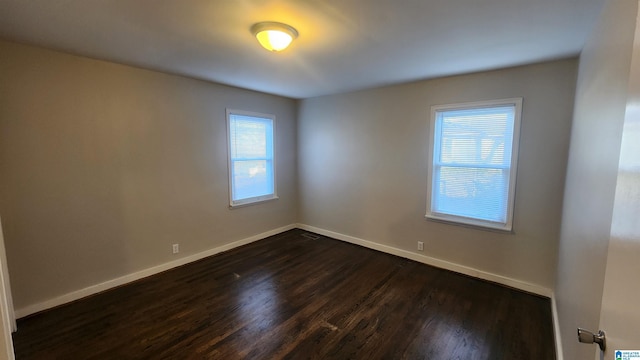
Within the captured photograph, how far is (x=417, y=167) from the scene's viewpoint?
3.59 meters

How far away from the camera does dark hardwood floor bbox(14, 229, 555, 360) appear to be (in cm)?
206

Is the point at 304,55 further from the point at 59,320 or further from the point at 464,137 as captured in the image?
the point at 59,320

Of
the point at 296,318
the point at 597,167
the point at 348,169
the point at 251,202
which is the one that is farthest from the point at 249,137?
the point at 597,167

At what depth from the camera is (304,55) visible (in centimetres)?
259

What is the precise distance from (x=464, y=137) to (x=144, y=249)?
13.4ft

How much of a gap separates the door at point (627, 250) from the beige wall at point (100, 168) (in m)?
3.72

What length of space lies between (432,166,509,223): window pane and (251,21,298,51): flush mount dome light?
2.46 metres

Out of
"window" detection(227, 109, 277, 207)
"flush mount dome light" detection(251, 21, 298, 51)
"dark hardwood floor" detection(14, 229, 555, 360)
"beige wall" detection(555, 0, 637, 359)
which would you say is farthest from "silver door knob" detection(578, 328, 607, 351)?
"window" detection(227, 109, 277, 207)

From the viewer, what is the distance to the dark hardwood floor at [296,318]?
2.06 m

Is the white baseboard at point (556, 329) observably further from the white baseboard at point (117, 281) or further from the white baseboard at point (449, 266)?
the white baseboard at point (117, 281)

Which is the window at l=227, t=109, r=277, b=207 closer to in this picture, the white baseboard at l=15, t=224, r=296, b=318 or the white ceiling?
the white baseboard at l=15, t=224, r=296, b=318

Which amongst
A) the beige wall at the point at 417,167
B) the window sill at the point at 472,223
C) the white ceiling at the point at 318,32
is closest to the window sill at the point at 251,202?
the beige wall at the point at 417,167

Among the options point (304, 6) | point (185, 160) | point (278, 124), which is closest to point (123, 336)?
point (185, 160)

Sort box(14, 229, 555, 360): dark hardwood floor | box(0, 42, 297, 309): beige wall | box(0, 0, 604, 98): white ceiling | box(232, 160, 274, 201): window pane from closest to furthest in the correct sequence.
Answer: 1. box(0, 0, 604, 98): white ceiling
2. box(14, 229, 555, 360): dark hardwood floor
3. box(0, 42, 297, 309): beige wall
4. box(232, 160, 274, 201): window pane
